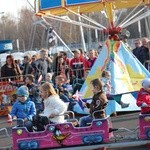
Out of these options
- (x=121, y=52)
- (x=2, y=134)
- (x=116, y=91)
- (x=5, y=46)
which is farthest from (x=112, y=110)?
(x=5, y=46)

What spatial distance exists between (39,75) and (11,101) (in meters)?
1.38

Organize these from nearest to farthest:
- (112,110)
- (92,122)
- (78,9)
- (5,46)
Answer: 1. (92,122)
2. (112,110)
3. (78,9)
4. (5,46)

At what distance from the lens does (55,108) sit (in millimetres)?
8195

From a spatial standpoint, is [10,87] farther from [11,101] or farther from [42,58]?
[42,58]

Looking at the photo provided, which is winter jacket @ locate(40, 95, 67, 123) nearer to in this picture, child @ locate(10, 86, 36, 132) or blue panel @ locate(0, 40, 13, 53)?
child @ locate(10, 86, 36, 132)

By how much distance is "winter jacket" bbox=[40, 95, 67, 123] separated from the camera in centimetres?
817

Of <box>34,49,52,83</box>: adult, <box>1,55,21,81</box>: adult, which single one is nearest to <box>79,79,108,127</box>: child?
<box>34,49,52,83</box>: adult

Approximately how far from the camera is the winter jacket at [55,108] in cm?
817

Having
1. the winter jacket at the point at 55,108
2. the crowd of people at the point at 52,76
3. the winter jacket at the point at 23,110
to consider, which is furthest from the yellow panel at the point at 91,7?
the winter jacket at the point at 55,108

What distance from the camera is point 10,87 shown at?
15.7 meters

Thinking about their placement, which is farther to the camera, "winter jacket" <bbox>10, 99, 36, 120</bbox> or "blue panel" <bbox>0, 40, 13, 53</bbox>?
"blue panel" <bbox>0, 40, 13, 53</bbox>

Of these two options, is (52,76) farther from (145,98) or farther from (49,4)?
(145,98)

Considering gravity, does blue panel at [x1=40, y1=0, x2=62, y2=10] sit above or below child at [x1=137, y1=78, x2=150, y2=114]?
above

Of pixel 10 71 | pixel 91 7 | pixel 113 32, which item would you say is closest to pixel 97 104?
pixel 113 32
